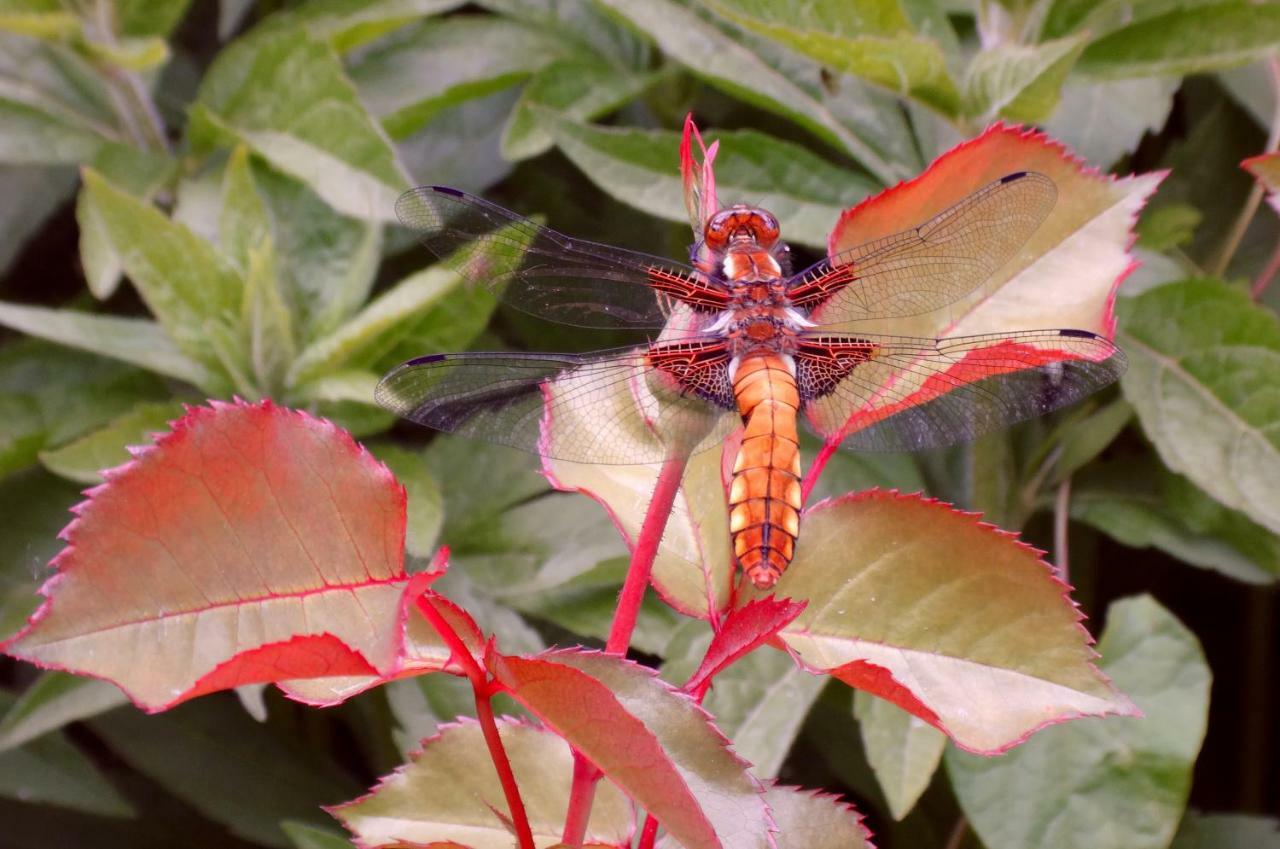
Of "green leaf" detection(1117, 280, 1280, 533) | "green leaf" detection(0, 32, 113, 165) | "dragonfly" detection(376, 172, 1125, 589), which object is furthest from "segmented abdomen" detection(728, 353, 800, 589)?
"green leaf" detection(0, 32, 113, 165)

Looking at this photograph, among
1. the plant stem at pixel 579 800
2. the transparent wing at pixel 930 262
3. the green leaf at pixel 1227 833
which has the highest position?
the transparent wing at pixel 930 262

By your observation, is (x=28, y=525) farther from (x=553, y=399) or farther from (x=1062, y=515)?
(x=1062, y=515)

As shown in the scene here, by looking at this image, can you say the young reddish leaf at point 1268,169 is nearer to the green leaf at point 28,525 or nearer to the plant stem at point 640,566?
the plant stem at point 640,566

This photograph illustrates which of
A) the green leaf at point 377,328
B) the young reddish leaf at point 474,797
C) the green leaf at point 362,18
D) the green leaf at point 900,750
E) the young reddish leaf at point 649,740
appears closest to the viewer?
the young reddish leaf at point 649,740

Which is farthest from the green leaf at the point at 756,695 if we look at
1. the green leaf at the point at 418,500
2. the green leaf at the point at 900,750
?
the green leaf at the point at 418,500

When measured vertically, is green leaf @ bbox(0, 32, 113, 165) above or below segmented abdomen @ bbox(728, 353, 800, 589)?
above

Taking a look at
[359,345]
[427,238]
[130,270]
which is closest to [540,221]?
[427,238]

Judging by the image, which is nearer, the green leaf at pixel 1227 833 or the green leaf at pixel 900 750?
the green leaf at pixel 900 750

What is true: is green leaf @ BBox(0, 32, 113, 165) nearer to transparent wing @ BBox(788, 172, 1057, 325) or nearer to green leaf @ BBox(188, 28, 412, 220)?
green leaf @ BBox(188, 28, 412, 220)
